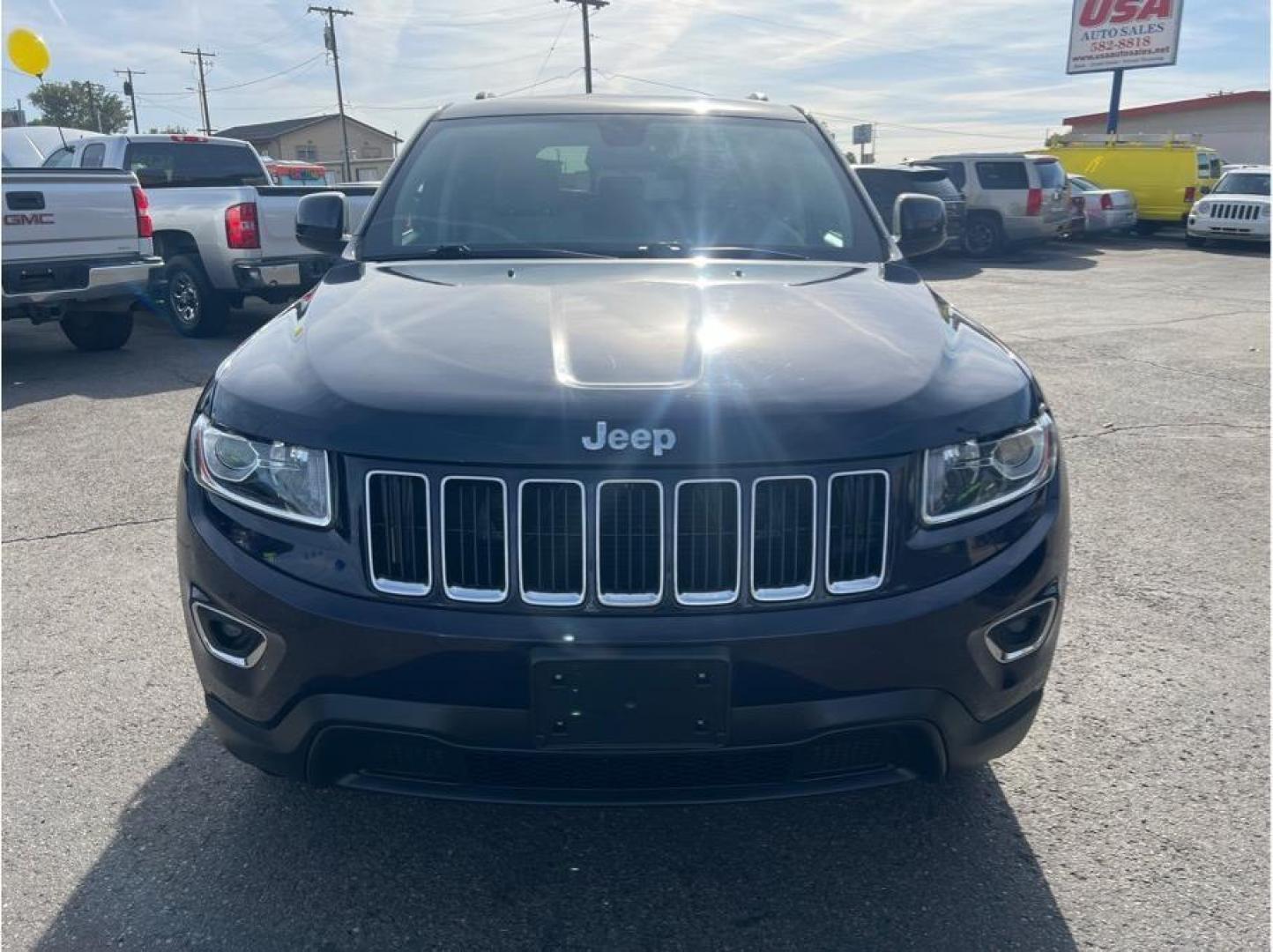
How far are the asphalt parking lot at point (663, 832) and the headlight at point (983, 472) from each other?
720mm

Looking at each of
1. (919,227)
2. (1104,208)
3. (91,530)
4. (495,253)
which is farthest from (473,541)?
(1104,208)

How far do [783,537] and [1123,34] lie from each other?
35.2 metres

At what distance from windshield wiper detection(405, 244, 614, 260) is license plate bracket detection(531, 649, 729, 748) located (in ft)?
5.18

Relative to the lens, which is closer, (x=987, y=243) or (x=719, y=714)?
(x=719, y=714)

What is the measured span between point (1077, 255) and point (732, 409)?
22.5m

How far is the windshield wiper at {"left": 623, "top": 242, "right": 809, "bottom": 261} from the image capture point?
128 inches

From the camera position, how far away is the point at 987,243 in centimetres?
2109

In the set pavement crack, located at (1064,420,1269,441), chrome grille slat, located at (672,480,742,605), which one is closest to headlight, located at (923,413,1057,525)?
chrome grille slat, located at (672,480,742,605)

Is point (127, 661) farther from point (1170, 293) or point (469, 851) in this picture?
point (1170, 293)

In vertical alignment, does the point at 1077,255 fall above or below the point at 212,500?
below

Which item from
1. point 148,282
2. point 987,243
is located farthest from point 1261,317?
point 148,282

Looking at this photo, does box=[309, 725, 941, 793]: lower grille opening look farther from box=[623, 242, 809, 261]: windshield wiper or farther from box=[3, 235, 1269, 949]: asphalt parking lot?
box=[623, 242, 809, 261]: windshield wiper

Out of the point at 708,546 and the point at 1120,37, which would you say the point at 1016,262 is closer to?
the point at 1120,37

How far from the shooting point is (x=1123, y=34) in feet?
104
